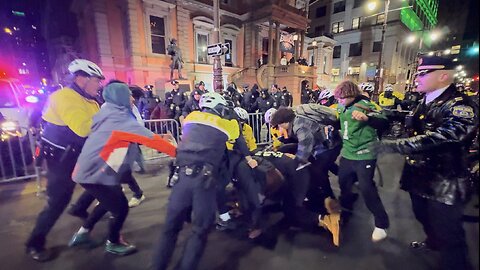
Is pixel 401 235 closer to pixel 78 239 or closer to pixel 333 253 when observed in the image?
pixel 333 253

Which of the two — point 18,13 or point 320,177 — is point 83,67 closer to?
point 320,177

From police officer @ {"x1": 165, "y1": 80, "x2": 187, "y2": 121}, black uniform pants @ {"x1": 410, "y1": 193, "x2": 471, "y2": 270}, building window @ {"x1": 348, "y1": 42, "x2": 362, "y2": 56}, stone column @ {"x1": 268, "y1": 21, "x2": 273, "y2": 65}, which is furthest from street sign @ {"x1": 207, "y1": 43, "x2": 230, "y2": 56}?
building window @ {"x1": 348, "y1": 42, "x2": 362, "y2": 56}

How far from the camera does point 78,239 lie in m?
2.95

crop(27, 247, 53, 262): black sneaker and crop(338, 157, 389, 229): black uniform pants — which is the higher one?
crop(338, 157, 389, 229): black uniform pants

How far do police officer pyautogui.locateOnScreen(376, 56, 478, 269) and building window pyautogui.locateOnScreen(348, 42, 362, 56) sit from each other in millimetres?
39500

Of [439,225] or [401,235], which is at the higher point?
[439,225]

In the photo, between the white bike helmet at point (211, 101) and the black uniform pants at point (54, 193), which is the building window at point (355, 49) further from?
the black uniform pants at point (54, 193)

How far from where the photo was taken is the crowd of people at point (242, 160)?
Result: 6.46ft

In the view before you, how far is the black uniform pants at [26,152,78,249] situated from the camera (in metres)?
2.67

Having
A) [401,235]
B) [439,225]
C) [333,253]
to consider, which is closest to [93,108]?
[333,253]

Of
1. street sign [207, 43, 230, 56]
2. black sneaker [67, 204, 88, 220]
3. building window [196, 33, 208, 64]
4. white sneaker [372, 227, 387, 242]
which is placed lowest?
white sneaker [372, 227, 387, 242]

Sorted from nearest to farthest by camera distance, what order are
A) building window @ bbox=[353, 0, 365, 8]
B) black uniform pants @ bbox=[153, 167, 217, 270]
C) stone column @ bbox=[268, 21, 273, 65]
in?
black uniform pants @ bbox=[153, 167, 217, 270]
stone column @ bbox=[268, 21, 273, 65]
building window @ bbox=[353, 0, 365, 8]

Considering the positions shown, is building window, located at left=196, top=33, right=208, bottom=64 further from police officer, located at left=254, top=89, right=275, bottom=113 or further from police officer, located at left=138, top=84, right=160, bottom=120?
police officer, located at left=254, top=89, right=275, bottom=113

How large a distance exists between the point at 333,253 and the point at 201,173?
1.93 meters
